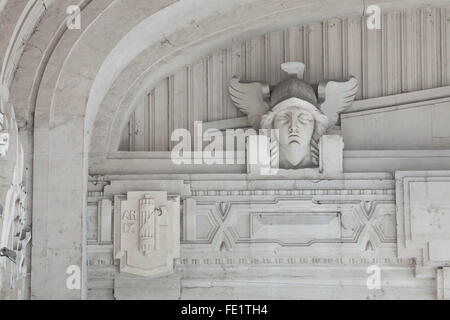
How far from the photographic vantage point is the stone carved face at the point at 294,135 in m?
10.3

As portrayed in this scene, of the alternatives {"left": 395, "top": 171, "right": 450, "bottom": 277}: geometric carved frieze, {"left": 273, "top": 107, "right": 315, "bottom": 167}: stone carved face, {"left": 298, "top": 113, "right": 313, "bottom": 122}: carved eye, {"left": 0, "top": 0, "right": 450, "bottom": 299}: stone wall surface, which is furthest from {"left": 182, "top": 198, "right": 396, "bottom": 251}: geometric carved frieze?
{"left": 298, "top": 113, "right": 313, "bottom": 122}: carved eye

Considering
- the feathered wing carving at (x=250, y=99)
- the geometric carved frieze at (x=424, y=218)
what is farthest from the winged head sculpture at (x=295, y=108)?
the geometric carved frieze at (x=424, y=218)

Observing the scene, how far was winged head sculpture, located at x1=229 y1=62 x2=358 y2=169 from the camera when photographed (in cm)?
1031

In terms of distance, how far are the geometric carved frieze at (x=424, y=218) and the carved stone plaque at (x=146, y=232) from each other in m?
2.08

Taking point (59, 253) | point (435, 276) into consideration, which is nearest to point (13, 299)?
point (59, 253)

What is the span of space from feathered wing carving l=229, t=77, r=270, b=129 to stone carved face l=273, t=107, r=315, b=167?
8.9 inches

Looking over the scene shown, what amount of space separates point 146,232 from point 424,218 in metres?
2.56

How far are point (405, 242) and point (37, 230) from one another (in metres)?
3.33

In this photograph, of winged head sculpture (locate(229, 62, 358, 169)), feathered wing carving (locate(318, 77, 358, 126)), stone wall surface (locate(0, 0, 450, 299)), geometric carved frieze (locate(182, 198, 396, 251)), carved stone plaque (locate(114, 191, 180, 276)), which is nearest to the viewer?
stone wall surface (locate(0, 0, 450, 299))

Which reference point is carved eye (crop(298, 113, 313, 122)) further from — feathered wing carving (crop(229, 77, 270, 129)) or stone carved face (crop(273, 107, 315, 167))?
feathered wing carving (crop(229, 77, 270, 129))

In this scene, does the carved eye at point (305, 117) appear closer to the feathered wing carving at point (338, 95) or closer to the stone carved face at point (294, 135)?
the stone carved face at point (294, 135)

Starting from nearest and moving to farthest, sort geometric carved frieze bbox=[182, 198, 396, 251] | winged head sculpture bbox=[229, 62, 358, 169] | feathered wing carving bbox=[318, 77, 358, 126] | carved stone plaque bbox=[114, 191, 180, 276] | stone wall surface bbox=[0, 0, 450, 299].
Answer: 1. stone wall surface bbox=[0, 0, 450, 299]
2. carved stone plaque bbox=[114, 191, 180, 276]
3. geometric carved frieze bbox=[182, 198, 396, 251]
4. winged head sculpture bbox=[229, 62, 358, 169]
5. feathered wing carving bbox=[318, 77, 358, 126]

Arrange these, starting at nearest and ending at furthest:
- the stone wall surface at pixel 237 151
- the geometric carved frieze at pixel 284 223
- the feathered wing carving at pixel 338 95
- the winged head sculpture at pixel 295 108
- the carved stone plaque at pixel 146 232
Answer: the stone wall surface at pixel 237 151
the carved stone plaque at pixel 146 232
the geometric carved frieze at pixel 284 223
the winged head sculpture at pixel 295 108
the feathered wing carving at pixel 338 95

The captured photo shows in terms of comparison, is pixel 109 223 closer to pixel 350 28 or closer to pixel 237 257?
pixel 237 257
